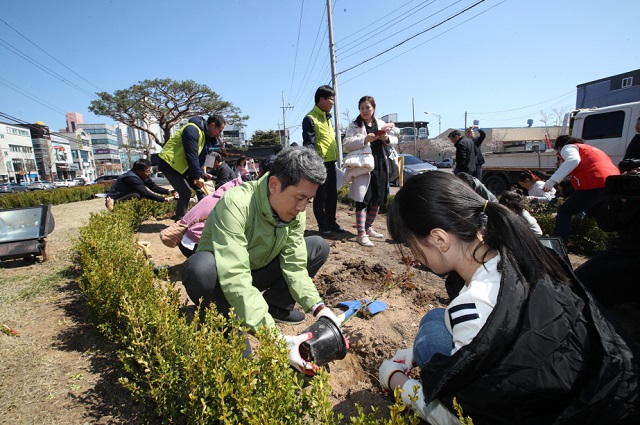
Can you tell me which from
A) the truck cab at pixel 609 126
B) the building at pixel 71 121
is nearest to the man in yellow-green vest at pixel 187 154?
the truck cab at pixel 609 126

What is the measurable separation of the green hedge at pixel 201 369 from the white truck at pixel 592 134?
8.85m

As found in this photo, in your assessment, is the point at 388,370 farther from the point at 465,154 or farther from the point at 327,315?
the point at 465,154

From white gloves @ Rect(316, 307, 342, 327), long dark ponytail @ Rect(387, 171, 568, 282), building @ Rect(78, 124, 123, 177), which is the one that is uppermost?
building @ Rect(78, 124, 123, 177)

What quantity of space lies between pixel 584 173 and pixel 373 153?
7.76 ft

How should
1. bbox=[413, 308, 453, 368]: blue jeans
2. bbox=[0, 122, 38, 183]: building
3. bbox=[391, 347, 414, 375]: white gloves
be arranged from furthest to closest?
bbox=[0, 122, 38, 183]: building < bbox=[391, 347, 414, 375]: white gloves < bbox=[413, 308, 453, 368]: blue jeans

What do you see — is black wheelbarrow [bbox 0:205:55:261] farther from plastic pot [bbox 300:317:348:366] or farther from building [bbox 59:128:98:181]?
building [bbox 59:128:98:181]

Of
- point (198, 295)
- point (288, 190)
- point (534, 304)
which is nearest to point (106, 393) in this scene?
point (198, 295)

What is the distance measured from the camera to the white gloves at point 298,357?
1635mm

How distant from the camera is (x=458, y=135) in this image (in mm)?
6750

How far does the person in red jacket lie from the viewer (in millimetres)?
3848

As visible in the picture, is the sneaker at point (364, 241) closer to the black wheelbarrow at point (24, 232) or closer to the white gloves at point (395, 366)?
the white gloves at point (395, 366)

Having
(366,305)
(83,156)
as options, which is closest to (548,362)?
(366,305)

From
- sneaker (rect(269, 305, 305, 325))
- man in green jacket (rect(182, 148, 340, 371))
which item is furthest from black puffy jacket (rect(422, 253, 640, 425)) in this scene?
sneaker (rect(269, 305, 305, 325))

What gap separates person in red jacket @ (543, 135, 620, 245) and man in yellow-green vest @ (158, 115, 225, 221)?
4.46 metres
